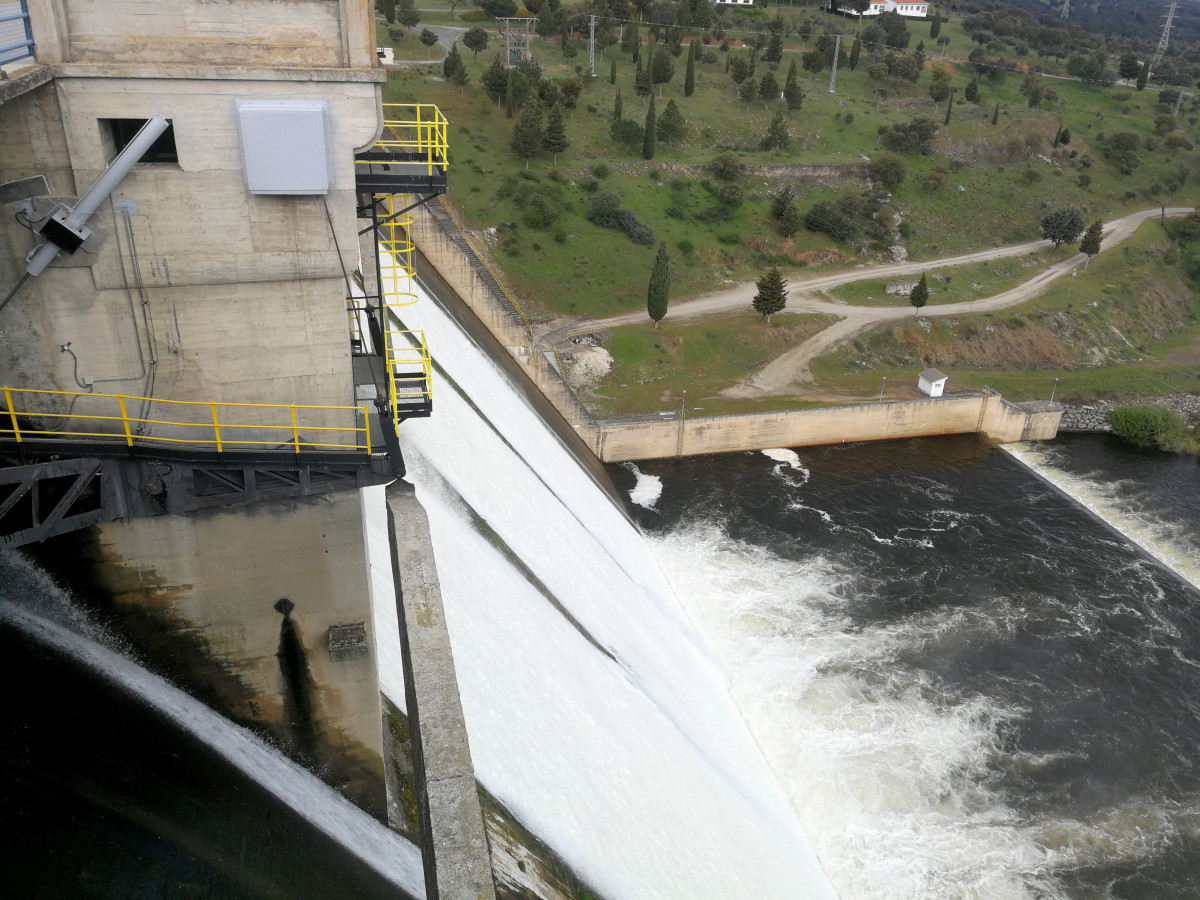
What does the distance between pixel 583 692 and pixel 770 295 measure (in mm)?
26656

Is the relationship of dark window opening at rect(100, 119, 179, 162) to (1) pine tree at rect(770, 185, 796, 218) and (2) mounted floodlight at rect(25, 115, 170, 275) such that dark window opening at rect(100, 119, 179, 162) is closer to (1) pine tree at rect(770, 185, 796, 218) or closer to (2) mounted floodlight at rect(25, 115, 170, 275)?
(2) mounted floodlight at rect(25, 115, 170, 275)

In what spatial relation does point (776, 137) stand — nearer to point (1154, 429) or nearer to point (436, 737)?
point (1154, 429)

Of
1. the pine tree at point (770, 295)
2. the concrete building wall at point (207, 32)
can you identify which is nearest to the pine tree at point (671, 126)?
the pine tree at point (770, 295)

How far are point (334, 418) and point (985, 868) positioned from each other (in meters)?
15.3

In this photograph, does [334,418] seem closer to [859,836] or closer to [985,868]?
[859,836]

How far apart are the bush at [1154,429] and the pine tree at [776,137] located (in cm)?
2576

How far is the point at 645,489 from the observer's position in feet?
100.0

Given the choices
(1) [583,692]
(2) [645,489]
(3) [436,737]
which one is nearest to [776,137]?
(2) [645,489]

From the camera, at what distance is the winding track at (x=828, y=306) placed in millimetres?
37062

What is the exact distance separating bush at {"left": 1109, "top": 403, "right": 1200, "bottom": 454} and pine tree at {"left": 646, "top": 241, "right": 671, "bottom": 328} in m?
19.5

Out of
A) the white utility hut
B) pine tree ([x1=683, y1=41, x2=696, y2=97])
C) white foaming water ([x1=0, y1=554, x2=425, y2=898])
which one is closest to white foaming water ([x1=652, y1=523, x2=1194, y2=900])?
white foaming water ([x1=0, y1=554, x2=425, y2=898])

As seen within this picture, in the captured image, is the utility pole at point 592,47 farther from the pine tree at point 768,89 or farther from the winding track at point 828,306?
the winding track at point 828,306

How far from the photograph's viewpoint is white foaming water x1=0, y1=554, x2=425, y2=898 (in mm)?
10961

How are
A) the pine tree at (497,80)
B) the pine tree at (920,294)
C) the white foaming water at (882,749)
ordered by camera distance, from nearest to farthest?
the white foaming water at (882,749)
the pine tree at (920,294)
the pine tree at (497,80)
